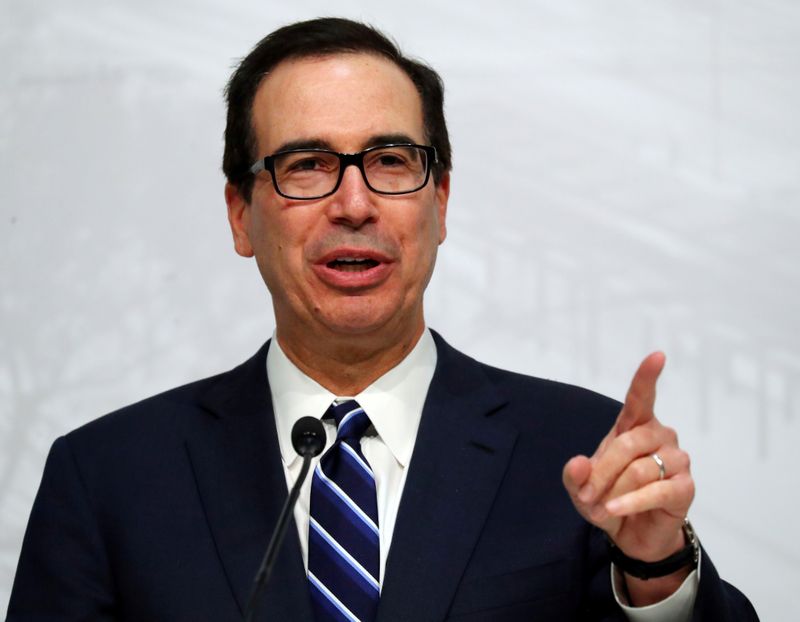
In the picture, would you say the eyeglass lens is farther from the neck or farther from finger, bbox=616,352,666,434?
finger, bbox=616,352,666,434

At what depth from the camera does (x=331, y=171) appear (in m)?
1.85

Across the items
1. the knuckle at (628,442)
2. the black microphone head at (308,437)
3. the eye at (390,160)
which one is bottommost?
the knuckle at (628,442)

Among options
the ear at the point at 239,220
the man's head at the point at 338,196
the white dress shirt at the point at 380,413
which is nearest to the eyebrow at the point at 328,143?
the man's head at the point at 338,196

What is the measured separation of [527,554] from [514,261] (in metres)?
0.97

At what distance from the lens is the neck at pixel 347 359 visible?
1896mm

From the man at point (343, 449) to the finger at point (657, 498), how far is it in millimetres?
153

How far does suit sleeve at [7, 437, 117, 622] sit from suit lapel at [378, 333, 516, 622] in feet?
1.52

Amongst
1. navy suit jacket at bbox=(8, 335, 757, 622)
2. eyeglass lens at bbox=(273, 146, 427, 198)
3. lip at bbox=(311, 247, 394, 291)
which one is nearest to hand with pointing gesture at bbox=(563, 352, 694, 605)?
navy suit jacket at bbox=(8, 335, 757, 622)

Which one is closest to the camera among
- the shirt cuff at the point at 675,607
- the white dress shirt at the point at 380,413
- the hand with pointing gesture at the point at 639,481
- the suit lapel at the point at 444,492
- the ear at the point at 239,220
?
the hand with pointing gesture at the point at 639,481

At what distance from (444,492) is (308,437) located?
38 cm

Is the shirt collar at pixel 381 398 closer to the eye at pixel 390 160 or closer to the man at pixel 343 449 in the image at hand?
the man at pixel 343 449

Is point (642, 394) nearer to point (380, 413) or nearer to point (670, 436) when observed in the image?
point (670, 436)

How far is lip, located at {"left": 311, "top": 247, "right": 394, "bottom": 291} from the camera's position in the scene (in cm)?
180

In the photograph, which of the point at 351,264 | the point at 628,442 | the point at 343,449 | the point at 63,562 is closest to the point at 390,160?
the point at 351,264
